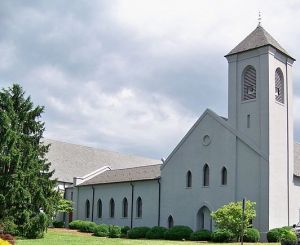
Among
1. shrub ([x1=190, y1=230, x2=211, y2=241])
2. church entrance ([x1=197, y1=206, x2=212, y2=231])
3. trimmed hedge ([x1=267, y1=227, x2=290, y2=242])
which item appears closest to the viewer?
trimmed hedge ([x1=267, y1=227, x2=290, y2=242])

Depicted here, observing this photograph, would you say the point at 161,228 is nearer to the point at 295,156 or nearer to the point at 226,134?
the point at 226,134

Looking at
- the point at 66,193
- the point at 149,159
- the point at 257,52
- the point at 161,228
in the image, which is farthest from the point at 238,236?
the point at 149,159

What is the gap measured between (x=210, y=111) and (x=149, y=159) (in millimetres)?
38374

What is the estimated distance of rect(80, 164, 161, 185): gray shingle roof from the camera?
51844 millimetres

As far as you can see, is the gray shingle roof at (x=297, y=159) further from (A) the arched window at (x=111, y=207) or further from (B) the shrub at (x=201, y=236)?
(A) the arched window at (x=111, y=207)

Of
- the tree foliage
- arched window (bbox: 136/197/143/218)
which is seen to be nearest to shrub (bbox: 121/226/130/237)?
arched window (bbox: 136/197/143/218)

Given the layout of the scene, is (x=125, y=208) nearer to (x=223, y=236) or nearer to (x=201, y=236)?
(x=201, y=236)

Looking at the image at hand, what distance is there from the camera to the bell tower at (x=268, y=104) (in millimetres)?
40812

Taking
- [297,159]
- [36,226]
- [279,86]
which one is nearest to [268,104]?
[279,86]

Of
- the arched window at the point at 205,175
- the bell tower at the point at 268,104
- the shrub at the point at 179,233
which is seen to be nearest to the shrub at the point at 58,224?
the shrub at the point at 179,233

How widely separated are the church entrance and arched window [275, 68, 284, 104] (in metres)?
10.9

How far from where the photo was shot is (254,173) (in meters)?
Answer: 40.9

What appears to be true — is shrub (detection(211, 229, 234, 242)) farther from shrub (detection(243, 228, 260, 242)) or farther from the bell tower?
the bell tower

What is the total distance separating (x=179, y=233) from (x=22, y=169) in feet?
44.9
